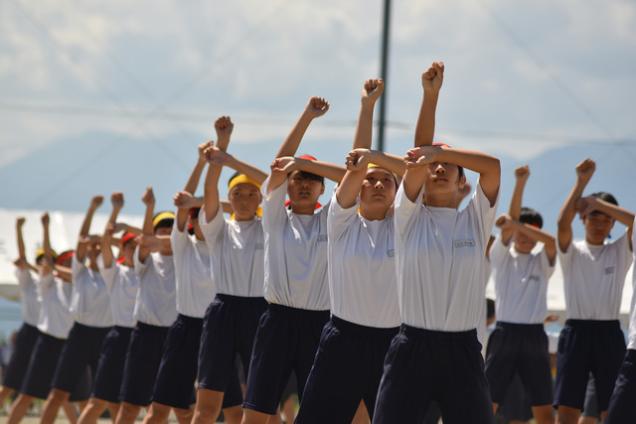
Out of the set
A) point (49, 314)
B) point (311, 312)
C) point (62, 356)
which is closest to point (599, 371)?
point (311, 312)

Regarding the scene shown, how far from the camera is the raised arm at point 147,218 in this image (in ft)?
32.9

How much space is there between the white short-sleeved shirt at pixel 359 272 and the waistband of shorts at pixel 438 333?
774 mm

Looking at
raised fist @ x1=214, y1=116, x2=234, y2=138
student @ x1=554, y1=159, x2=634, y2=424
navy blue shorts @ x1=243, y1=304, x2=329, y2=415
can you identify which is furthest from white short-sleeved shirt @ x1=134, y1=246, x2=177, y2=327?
student @ x1=554, y1=159, x2=634, y2=424

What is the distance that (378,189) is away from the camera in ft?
21.5

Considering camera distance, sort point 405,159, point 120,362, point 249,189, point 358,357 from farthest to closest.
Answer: point 120,362 < point 249,189 < point 358,357 < point 405,159

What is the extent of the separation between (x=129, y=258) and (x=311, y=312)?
15.4 ft

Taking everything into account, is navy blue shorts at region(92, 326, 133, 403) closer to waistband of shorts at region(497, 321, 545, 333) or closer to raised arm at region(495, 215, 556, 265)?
waistband of shorts at region(497, 321, 545, 333)

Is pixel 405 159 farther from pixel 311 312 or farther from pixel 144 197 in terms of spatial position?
pixel 144 197

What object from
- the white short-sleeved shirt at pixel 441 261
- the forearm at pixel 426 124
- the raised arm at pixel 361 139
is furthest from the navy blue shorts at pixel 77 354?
the forearm at pixel 426 124

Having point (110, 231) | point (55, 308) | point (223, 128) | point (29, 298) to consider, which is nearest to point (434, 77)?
point (223, 128)

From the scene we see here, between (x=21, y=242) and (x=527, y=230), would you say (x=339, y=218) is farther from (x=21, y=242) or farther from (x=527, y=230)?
(x=21, y=242)

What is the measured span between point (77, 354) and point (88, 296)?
615mm

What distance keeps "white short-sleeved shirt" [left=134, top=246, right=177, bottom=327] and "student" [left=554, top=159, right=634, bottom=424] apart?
327 cm

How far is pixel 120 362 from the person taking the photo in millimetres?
11117
